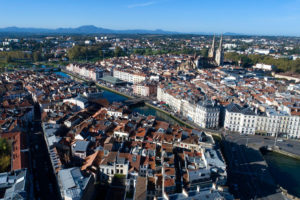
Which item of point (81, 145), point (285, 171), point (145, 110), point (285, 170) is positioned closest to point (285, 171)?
point (285, 171)

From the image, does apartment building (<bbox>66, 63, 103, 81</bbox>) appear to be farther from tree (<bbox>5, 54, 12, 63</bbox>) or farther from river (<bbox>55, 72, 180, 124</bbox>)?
tree (<bbox>5, 54, 12, 63</bbox>)

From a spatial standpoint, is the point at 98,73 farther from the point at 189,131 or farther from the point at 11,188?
the point at 11,188

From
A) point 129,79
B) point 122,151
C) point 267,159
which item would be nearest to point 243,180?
point 267,159

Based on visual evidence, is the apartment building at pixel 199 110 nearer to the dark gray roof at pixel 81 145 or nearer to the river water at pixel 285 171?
the river water at pixel 285 171

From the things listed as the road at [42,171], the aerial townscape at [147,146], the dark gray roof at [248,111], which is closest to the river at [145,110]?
the aerial townscape at [147,146]

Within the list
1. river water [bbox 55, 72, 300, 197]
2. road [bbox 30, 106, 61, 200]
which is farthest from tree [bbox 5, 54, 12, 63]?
river water [bbox 55, 72, 300, 197]

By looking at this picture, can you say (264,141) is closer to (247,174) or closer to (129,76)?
(247,174)
